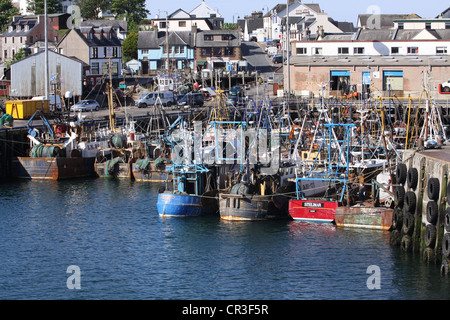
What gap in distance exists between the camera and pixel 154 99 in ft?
282

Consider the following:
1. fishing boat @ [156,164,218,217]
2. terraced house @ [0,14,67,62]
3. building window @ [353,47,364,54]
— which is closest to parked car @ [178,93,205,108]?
building window @ [353,47,364,54]

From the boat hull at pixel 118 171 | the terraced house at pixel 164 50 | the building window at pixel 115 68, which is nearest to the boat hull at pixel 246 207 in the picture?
the boat hull at pixel 118 171

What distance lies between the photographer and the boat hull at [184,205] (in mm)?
46344

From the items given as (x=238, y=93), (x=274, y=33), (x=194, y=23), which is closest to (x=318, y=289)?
(x=238, y=93)

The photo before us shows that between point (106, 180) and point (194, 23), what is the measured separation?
6768cm

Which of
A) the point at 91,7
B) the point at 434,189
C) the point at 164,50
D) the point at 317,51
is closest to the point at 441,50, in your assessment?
the point at 317,51

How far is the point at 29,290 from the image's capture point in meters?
34.2

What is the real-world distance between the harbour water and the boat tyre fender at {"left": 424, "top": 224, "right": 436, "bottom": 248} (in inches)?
41.9

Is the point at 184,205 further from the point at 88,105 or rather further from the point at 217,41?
the point at 217,41

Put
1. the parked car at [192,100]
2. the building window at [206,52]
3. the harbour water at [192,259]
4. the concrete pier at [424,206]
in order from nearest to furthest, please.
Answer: the harbour water at [192,259]
the concrete pier at [424,206]
the parked car at [192,100]
the building window at [206,52]

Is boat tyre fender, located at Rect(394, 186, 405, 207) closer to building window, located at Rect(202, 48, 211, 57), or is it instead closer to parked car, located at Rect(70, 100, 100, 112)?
parked car, located at Rect(70, 100, 100, 112)

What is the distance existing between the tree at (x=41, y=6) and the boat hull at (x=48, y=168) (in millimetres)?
79752

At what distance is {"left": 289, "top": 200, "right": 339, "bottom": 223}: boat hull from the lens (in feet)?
144

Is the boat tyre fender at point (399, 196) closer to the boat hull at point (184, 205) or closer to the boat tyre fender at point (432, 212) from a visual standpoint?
the boat tyre fender at point (432, 212)
